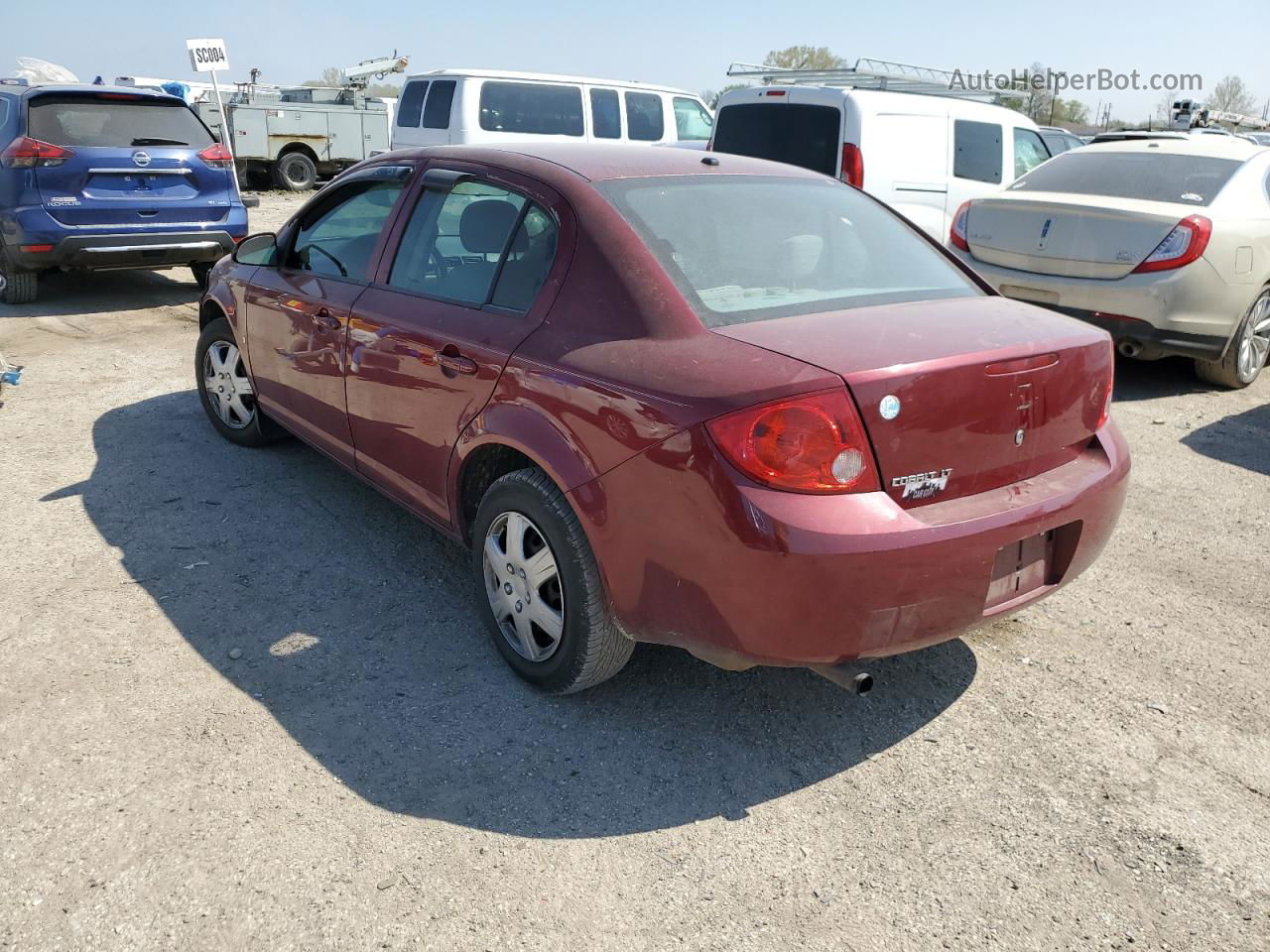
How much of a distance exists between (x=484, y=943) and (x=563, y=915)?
0.19 m

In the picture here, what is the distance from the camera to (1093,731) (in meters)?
3.07

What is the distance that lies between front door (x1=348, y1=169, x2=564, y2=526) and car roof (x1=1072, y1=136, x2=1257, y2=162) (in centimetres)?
564

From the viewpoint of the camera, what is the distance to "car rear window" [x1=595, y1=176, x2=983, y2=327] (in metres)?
2.94

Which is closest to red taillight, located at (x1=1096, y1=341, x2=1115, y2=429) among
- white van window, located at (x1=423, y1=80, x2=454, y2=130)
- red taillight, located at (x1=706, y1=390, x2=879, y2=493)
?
red taillight, located at (x1=706, y1=390, x2=879, y2=493)

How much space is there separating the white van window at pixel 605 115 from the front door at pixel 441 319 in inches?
400

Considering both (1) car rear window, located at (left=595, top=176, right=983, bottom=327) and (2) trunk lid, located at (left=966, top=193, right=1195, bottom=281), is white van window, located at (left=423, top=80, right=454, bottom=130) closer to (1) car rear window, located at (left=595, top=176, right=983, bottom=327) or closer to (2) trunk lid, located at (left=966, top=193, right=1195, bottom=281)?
(2) trunk lid, located at (left=966, top=193, right=1195, bottom=281)

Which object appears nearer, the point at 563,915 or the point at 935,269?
the point at 563,915

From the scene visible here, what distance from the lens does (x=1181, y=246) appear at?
20.4 ft

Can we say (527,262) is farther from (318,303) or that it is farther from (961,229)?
(961,229)

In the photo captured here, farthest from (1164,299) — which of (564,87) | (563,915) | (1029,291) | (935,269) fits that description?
(564,87)

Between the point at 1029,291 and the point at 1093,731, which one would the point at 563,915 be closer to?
the point at 1093,731

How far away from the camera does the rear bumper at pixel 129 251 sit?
8.30 meters

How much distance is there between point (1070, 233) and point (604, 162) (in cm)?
432

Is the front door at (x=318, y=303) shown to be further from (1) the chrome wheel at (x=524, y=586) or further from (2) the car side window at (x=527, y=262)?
(1) the chrome wheel at (x=524, y=586)
